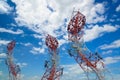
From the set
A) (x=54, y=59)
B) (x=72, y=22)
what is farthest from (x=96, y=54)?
(x=54, y=59)

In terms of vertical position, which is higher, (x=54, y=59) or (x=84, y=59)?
(x=54, y=59)

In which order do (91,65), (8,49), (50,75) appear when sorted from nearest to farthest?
(91,65) < (50,75) < (8,49)

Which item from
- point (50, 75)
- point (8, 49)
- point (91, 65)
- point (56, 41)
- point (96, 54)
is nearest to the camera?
point (91, 65)

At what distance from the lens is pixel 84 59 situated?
28.1 m

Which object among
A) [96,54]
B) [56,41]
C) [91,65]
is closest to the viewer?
[91,65]

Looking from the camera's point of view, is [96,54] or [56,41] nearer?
[96,54]

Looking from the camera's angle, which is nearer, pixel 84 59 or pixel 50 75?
pixel 84 59

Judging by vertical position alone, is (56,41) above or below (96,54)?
above

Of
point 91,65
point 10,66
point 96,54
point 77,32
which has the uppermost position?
point 10,66

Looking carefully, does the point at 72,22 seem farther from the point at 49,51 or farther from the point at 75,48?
the point at 49,51

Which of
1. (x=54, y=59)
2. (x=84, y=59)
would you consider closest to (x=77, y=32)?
(x=84, y=59)

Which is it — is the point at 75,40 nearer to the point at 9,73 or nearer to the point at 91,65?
the point at 91,65

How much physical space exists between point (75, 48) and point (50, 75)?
847 centimetres

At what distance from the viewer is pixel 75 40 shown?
28109 mm
